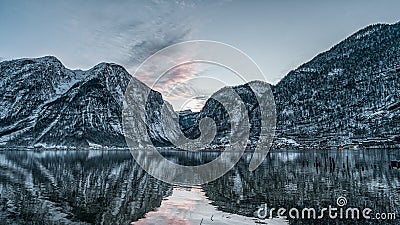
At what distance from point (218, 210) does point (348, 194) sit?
71.9 ft

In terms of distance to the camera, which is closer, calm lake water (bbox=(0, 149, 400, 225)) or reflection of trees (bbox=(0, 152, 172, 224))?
calm lake water (bbox=(0, 149, 400, 225))

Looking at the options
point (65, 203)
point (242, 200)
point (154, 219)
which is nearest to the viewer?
point (154, 219)

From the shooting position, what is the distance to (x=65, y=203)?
42906mm

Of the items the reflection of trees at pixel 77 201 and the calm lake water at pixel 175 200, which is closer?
the calm lake water at pixel 175 200

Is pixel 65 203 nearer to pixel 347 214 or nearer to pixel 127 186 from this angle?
pixel 127 186

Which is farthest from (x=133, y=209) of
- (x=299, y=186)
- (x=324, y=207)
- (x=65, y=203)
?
(x=299, y=186)

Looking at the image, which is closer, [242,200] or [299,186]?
[242,200]

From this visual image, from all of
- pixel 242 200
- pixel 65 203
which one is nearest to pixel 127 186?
pixel 65 203

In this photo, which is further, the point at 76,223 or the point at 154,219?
the point at 154,219

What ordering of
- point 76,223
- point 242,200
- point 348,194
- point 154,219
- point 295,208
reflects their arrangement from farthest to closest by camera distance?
point 348,194
point 242,200
point 295,208
point 154,219
point 76,223

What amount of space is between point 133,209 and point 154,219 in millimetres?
5925

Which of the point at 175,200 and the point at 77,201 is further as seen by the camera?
the point at 175,200

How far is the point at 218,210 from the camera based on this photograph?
4022cm

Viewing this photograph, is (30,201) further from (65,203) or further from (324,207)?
(324,207)
